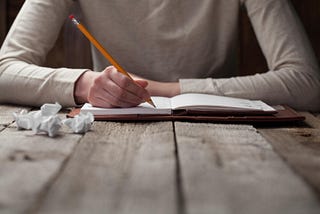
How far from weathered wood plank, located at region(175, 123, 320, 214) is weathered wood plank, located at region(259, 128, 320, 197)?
0.06 feet

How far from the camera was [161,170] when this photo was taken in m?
0.72

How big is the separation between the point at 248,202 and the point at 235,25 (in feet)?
4.42

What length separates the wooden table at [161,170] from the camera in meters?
0.57

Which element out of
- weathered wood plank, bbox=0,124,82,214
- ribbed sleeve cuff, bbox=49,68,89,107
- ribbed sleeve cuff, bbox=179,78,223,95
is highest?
weathered wood plank, bbox=0,124,82,214

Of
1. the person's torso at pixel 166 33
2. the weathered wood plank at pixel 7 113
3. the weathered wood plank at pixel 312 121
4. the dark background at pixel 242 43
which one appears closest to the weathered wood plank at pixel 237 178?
the weathered wood plank at pixel 312 121

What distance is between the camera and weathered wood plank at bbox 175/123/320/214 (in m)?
0.57

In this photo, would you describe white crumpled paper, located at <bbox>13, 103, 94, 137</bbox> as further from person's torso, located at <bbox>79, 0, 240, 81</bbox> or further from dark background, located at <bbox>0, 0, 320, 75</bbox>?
dark background, located at <bbox>0, 0, 320, 75</bbox>

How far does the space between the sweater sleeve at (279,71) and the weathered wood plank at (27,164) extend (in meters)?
0.57

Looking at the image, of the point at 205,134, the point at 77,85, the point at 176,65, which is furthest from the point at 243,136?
the point at 176,65

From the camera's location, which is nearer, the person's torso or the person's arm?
the person's arm

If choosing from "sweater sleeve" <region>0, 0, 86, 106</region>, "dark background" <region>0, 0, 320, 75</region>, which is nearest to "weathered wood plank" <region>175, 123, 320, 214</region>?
"sweater sleeve" <region>0, 0, 86, 106</region>

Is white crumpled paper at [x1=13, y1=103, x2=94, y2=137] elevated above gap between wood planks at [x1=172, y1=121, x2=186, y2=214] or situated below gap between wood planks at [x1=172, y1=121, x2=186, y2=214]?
below

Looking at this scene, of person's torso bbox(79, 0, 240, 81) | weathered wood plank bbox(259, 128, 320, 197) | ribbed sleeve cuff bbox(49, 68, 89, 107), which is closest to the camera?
weathered wood plank bbox(259, 128, 320, 197)

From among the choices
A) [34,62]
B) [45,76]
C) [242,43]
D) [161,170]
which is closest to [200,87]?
[45,76]
